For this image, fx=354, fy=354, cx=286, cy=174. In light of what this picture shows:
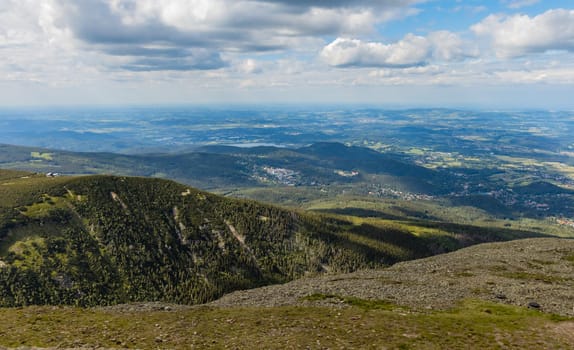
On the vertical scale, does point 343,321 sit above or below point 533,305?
above

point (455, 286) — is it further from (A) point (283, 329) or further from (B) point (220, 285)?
(B) point (220, 285)

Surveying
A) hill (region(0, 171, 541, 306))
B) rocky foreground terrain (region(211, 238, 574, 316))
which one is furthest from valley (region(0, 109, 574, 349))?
hill (region(0, 171, 541, 306))

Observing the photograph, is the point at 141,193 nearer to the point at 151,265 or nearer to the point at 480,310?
the point at 151,265

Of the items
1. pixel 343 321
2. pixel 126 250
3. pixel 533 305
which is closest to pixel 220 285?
pixel 126 250

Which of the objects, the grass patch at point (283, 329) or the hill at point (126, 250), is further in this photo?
the hill at point (126, 250)

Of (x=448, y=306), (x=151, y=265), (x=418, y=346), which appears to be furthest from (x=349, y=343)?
(x=151, y=265)

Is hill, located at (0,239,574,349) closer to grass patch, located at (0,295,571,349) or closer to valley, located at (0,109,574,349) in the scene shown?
grass patch, located at (0,295,571,349)

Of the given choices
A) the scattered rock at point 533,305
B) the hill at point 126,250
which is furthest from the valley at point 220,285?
the hill at point 126,250

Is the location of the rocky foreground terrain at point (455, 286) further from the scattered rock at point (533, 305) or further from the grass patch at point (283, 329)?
the grass patch at point (283, 329)
